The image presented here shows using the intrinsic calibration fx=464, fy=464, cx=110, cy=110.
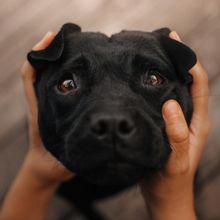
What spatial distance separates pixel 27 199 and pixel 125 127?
865 millimetres

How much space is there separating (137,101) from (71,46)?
395 mm

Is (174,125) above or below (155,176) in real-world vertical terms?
above

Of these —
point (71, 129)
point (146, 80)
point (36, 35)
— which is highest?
point (71, 129)

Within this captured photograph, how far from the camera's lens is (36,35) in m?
3.04

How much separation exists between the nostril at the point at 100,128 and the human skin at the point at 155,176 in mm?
393

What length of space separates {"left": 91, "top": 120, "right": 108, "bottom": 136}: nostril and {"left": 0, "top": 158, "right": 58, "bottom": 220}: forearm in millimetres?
742

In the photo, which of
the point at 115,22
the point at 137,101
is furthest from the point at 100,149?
the point at 115,22

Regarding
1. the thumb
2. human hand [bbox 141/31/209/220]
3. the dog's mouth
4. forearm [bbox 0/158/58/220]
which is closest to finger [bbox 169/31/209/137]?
human hand [bbox 141/31/209/220]

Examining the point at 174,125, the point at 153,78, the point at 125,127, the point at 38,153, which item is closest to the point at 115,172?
the point at 125,127

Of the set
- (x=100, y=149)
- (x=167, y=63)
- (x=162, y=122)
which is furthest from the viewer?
(x=167, y=63)

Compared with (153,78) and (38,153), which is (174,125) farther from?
(38,153)

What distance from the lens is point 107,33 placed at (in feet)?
9.75

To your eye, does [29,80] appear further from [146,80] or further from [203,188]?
[203,188]

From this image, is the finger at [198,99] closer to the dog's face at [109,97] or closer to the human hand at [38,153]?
the dog's face at [109,97]
